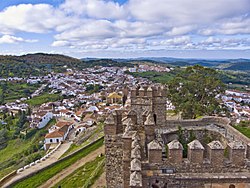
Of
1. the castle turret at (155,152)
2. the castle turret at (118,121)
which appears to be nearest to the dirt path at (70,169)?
the castle turret at (118,121)

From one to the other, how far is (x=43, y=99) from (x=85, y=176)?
70.6 m

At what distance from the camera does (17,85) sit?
10238 cm

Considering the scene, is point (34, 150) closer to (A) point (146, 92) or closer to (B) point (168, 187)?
(A) point (146, 92)

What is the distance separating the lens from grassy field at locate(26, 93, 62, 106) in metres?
78.1

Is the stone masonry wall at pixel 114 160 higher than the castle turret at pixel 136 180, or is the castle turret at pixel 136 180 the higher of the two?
the castle turret at pixel 136 180

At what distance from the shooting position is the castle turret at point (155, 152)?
6.02 m

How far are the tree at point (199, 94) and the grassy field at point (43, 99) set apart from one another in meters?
64.3

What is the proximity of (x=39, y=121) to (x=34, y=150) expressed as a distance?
16.3 meters

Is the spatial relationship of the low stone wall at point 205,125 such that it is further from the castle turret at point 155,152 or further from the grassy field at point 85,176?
the castle turret at point 155,152

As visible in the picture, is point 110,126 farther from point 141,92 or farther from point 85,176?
point 85,176

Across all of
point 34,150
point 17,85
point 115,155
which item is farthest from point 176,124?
point 17,85

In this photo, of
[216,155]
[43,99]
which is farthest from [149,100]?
[43,99]

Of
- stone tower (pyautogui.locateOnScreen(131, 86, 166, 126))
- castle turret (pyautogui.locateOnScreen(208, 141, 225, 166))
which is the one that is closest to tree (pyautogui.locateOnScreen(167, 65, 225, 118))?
stone tower (pyautogui.locateOnScreen(131, 86, 166, 126))

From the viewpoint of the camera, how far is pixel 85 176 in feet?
55.1
